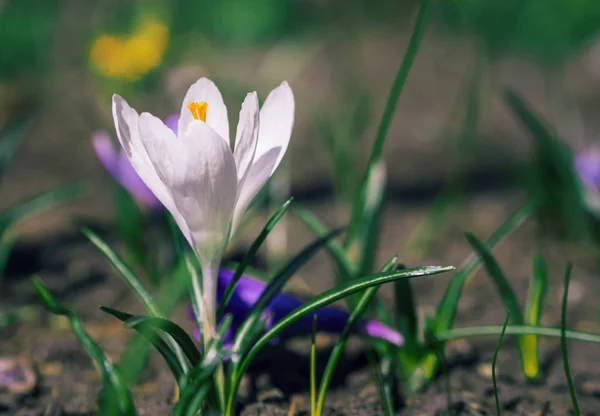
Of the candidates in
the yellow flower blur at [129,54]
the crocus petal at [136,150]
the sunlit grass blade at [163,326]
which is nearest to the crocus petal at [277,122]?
the crocus petal at [136,150]

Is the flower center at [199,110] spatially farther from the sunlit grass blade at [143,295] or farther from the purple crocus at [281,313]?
the purple crocus at [281,313]

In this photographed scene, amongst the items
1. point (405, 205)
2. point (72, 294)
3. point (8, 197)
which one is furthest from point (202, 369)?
point (8, 197)

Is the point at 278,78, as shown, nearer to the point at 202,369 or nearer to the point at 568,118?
the point at 568,118

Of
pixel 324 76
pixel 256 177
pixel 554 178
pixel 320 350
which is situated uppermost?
pixel 324 76

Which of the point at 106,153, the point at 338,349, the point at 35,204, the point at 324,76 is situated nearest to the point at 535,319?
the point at 338,349

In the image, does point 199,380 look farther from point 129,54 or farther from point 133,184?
point 129,54

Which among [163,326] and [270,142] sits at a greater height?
[270,142]
